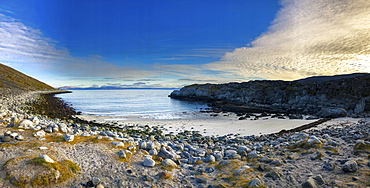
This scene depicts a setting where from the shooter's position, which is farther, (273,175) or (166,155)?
(166,155)

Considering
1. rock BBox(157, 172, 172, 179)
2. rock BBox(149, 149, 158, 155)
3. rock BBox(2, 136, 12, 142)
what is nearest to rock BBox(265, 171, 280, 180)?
rock BBox(157, 172, 172, 179)

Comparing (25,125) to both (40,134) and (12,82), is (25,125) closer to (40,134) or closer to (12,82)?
(40,134)

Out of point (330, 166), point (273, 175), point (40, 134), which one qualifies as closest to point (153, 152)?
point (273, 175)

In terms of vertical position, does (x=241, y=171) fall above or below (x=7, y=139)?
below

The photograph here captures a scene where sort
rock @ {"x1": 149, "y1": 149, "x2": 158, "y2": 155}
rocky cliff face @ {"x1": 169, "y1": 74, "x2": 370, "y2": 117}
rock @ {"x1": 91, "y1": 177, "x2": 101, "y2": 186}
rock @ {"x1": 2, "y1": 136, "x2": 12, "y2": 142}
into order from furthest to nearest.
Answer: rocky cliff face @ {"x1": 169, "y1": 74, "x2": 370, "y2": 117}, rock @ {"x1": 149, "y1": 149, "x2": 158, "y2": 155}, rock @ {"x1": 2, "y1": 136, "x2": 12, "y2": 142}, rock @ {"x1": 91, "y1": 177, "x2": 101, "y2": 186}

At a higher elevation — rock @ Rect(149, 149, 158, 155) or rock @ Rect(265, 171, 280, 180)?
rock @ Rect(149, 149, 158, 155)

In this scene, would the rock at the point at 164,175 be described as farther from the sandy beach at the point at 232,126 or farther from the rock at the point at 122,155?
the sandy beach at the point at 232,126

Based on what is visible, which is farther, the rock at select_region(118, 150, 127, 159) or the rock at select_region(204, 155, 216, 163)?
the rock at select_region(204, 155, 216, 163)

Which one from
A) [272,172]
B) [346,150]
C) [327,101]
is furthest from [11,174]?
[327,101]

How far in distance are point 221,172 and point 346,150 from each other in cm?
621

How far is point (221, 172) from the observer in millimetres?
7371

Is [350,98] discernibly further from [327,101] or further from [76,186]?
[76,186]

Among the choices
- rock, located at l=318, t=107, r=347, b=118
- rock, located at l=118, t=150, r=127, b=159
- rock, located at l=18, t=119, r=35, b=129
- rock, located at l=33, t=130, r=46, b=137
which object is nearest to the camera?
rock, located at l=118, t=150, r=127, b=159

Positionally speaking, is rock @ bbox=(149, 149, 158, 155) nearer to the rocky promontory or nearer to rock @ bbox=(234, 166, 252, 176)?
the rocky promontory
